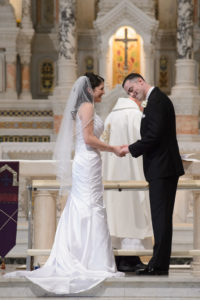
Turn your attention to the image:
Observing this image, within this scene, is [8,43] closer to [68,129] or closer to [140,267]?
[68,129]

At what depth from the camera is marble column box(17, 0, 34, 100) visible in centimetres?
1959

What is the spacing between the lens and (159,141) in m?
6.39

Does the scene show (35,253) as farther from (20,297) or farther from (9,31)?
(9,31)

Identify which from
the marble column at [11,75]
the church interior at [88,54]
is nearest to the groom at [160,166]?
the church interior at [88,54]

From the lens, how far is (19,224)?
9.91m

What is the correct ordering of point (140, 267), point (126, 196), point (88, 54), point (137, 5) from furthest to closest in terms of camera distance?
point (88, 54), point (137, 5), point (126, 196), point (140, 267)

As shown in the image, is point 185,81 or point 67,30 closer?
point 185,81

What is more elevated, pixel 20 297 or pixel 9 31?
pixel 9 31

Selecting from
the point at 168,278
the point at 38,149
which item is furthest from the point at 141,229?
the point at 38,149

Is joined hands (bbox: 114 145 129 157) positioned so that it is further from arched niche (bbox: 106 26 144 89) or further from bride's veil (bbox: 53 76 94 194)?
arched niche (bbox: 106 26 144 89)

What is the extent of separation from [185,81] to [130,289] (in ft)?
42.8

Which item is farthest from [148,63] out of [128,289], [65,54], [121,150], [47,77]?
[128,289]

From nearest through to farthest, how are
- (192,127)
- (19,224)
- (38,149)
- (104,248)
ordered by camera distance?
(104,248) < (19,224) < (38,149) < (192,127)

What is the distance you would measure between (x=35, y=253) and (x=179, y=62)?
12.7m
